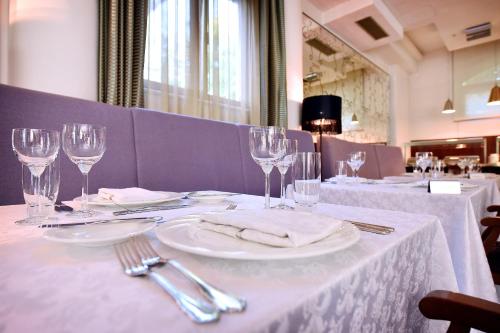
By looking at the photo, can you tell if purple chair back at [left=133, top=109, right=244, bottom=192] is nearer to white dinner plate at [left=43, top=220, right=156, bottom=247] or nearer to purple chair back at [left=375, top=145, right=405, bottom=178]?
white dinner plate at [left=43, top=220, right=156, bottom=247]

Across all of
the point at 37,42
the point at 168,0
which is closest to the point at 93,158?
the point at 37,42

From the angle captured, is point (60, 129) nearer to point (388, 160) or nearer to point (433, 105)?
point (388, 160)

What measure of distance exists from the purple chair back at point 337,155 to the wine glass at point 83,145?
2.18m

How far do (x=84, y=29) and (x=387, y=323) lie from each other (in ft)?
6.72

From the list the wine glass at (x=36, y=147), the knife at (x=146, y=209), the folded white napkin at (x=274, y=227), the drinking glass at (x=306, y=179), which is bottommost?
the knife at (x=146, y=209)

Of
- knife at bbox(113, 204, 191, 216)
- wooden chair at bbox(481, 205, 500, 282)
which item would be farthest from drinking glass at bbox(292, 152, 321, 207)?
wooden chair at bbox(481, 205, 500, 282)

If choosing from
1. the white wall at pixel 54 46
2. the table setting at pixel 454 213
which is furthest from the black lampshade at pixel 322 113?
the white wall at pixel 54 46

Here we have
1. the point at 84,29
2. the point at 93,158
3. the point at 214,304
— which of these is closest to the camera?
the point at 214,304

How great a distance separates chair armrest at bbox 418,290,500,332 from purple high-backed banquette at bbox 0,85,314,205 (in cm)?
122

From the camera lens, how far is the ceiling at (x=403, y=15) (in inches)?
154

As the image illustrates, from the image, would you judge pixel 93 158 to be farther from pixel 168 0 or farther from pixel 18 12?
pixel 168 0

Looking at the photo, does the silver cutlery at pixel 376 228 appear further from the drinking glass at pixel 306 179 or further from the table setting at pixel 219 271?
the drinking glass at pixel 306 179

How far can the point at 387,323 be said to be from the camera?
0.41 meters

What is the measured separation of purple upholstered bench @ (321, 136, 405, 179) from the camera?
2.68 m
